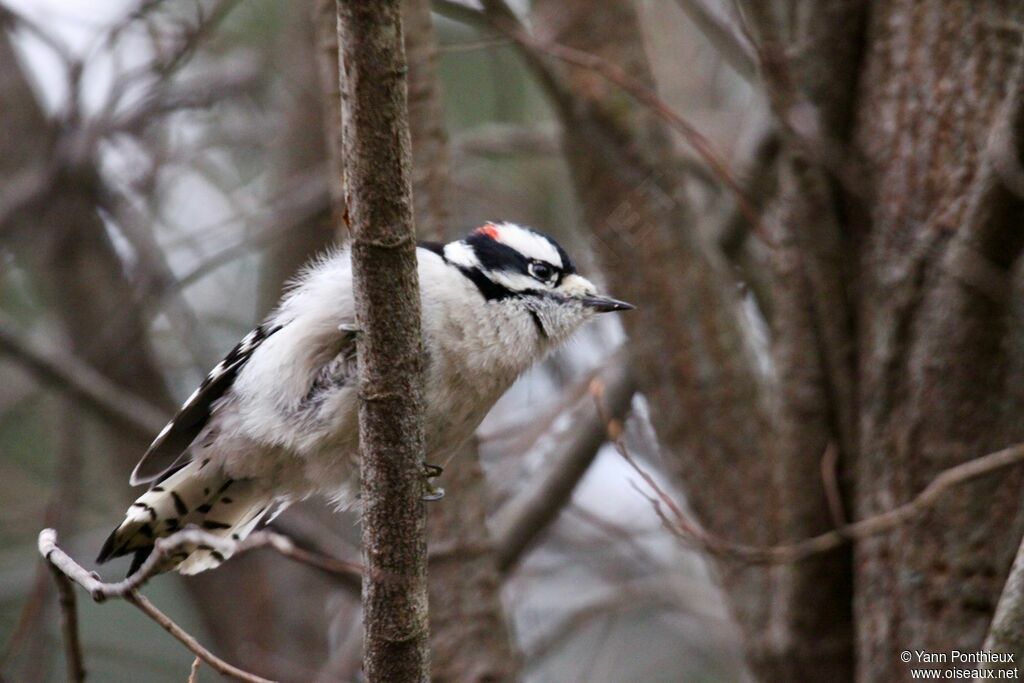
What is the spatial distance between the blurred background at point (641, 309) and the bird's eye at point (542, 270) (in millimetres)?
494

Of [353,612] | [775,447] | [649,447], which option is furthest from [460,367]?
[353,612]

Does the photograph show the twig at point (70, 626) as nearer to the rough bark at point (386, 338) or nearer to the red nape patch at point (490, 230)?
the rough bark at point (386, 338)

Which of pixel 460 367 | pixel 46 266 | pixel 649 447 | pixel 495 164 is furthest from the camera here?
pixel 495 164

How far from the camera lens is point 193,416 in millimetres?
3598

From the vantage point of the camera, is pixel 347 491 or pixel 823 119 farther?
pixel 823 119

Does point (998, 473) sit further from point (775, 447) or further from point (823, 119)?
point (823, 119)

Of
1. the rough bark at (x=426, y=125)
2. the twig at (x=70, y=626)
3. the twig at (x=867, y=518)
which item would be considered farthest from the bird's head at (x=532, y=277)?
the twig at (x=70, y=626)

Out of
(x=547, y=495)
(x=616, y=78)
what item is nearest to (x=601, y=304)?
(x=616, y=78)

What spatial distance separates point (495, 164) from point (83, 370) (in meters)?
3.77

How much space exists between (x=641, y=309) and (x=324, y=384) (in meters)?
1.68

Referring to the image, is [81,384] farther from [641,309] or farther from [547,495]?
[641,309]

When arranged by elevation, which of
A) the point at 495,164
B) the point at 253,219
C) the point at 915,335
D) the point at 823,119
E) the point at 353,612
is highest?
the point at 495,164

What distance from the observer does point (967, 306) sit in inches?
135

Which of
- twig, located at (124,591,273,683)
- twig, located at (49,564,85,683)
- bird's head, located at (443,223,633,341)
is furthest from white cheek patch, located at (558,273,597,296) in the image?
twig, located at (49,564,85,683)
